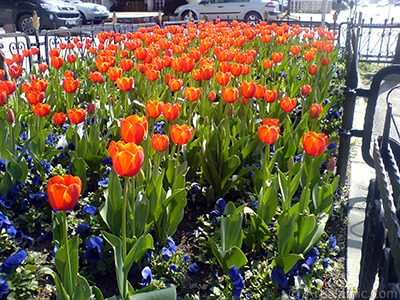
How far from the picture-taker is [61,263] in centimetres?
163

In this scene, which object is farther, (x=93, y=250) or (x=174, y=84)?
(x=174, y=84)

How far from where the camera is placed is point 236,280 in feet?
5.97

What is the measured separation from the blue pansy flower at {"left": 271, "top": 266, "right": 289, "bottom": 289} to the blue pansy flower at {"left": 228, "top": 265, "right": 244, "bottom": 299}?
16 cm

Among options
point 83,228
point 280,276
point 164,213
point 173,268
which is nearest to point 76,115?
point 83,228

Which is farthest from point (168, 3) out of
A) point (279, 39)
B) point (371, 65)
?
point (279, 39)

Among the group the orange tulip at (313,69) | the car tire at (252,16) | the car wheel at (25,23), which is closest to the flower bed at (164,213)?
the orange tulip at (313,69)

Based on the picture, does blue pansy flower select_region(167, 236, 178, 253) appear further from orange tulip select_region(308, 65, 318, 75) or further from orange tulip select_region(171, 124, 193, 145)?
orange tulip select_region(308, 65, 318, 75)

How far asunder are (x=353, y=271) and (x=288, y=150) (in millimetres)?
936

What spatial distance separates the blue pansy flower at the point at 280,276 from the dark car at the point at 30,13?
14336mm

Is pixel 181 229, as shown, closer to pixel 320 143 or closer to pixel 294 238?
pixel 294 238

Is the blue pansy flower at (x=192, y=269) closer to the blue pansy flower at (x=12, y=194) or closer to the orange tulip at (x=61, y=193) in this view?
the orange tulip at (x=61, y=193)

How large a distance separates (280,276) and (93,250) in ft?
2.87

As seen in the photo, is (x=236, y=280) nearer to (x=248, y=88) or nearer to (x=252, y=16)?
(x=248, y=88)

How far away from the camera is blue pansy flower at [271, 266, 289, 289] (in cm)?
187
